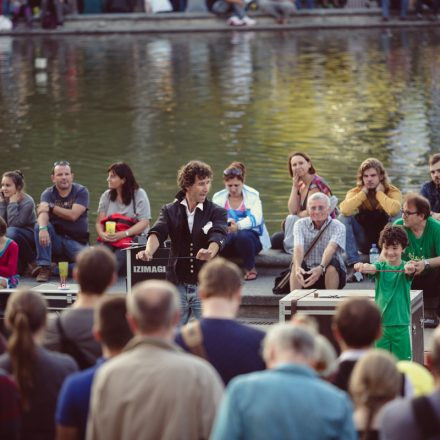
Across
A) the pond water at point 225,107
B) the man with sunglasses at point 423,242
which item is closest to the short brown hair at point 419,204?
the man with sunglasses at point 423,242

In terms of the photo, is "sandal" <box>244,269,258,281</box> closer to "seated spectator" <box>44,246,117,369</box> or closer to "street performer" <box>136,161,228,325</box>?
"street performer" <box>136,161,228,325</box>

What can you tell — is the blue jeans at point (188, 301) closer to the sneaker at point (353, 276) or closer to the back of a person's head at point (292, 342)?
the sneaker at point (353, 276)

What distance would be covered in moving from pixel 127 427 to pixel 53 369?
0.63 m

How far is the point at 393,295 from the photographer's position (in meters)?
9.94

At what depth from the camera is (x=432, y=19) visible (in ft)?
130

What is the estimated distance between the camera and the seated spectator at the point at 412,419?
531cm

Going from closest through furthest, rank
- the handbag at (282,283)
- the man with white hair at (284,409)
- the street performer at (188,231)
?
the man with white hair at (284,409), the street performer at (188,231), the handbag at (282,283)

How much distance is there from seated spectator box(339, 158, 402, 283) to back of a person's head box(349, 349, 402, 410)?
21.6ft

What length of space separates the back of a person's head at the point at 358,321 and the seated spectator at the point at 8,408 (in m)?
1.41

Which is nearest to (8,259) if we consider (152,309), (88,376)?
(88,376)

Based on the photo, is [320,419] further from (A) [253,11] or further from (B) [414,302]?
(A) [253,11]

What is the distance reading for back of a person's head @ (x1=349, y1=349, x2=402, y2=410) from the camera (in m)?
5.47

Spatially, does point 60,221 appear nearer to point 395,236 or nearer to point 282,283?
point 282,283

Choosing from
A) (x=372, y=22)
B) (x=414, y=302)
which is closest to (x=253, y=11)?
(x=372, y=22)
